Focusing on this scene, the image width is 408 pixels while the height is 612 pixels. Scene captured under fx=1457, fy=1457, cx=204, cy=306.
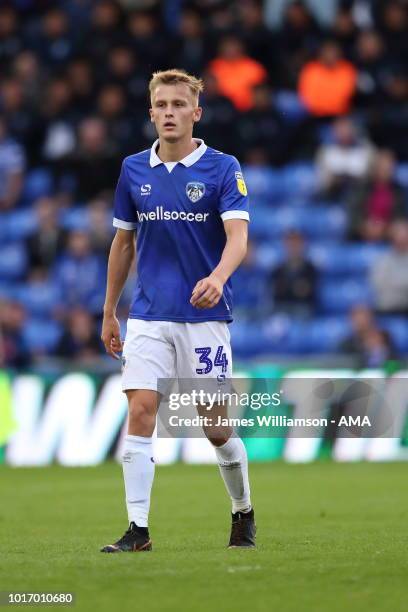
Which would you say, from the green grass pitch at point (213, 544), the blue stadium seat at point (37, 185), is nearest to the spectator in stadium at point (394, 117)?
the blue stadium seat at point (37, 185)

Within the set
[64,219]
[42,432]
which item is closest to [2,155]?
[64,219]

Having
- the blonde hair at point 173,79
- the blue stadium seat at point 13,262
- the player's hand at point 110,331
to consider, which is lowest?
the player's hand at point 110,331

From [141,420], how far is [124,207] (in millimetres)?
1165

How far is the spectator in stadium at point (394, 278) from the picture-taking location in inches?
693

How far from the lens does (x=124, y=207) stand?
25.3 ft

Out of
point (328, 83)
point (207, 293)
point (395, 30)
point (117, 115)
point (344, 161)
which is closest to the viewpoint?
point (207, 293)

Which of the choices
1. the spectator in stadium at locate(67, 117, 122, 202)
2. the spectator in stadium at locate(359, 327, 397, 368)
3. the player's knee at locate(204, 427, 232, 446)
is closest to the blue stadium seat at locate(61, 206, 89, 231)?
the spectator in stadium at locate(67, 117, 122, 202)

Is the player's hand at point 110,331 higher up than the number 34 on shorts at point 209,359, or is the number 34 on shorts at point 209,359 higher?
the player's hand at point 110,331

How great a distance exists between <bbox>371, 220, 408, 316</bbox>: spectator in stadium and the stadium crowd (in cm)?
2

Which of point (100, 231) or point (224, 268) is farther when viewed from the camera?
point (100, 231)

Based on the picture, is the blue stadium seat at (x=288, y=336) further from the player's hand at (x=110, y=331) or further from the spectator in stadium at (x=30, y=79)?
the player's hand at (x=110, y=331)

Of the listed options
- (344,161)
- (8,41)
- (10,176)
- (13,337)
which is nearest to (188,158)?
(13,337)

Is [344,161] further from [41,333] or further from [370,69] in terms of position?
[41,333]

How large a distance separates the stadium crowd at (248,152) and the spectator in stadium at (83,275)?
0.08 feet
